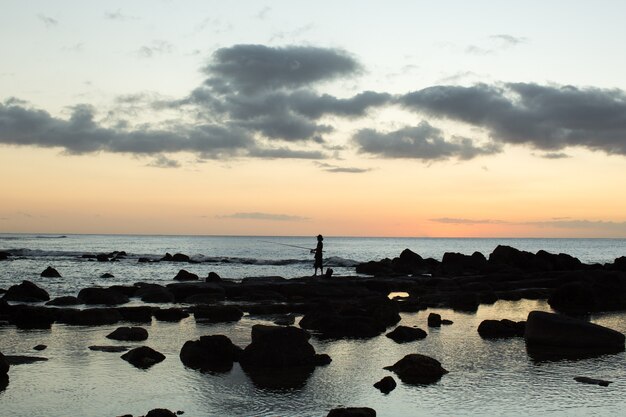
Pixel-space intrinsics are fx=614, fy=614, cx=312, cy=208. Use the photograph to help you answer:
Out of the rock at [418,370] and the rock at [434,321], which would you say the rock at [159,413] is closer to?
the rock at [418,370]

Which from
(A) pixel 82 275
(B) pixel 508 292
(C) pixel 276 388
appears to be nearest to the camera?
(C) pixel 276 388

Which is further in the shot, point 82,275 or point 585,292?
point 82,275

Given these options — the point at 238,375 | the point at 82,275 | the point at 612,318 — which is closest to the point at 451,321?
the point at 612,318

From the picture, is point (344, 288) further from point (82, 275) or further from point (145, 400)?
point (82, 275)

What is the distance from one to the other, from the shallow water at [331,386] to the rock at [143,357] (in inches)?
9.0

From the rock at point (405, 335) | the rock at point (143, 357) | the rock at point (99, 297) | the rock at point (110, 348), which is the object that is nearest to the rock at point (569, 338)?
the rock at point (405, 335)

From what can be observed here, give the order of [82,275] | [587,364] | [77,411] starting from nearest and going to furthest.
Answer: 1. [77,411]
2. [587,364]
3. [82,275]

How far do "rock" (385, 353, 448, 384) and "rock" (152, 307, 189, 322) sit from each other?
487 inches

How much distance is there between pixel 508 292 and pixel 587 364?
21650 mm

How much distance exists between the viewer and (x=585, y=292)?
31000mm

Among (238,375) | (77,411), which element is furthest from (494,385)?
(77,411)

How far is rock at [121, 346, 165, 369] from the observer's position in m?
15.4

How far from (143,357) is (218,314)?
9.20 meters

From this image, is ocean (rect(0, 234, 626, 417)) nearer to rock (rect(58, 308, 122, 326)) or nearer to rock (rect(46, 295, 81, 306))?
rock (rect(58, 308, 122, 326))
